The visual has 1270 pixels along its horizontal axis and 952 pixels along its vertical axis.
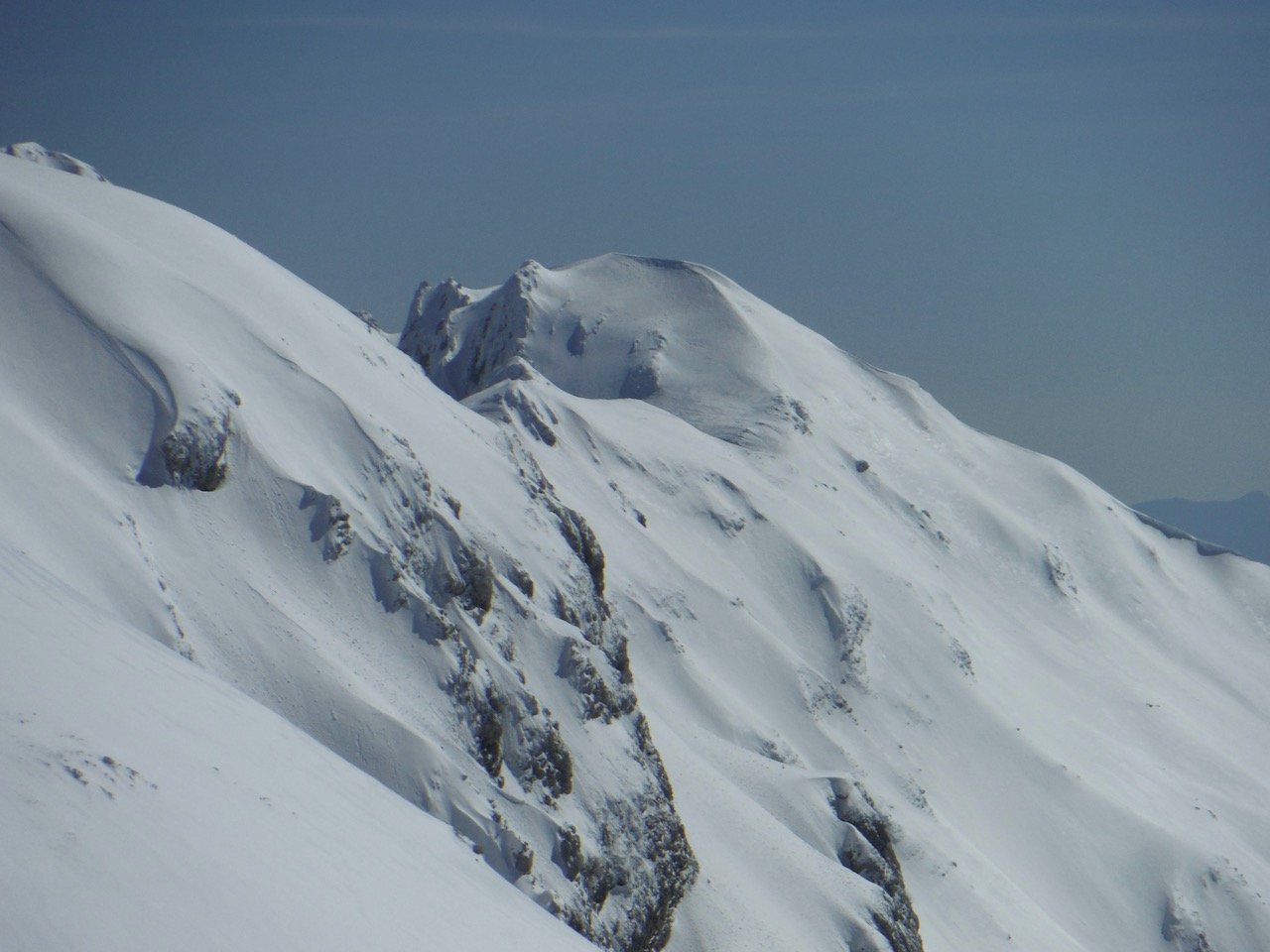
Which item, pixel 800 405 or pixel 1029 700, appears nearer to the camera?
pixel 1029 700

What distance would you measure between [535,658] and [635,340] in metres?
69.2

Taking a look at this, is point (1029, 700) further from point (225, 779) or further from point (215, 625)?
point (225, 779)

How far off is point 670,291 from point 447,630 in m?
81.6

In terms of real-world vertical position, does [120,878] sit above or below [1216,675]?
above

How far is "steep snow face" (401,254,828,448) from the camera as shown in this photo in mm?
92938

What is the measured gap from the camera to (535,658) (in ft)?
108

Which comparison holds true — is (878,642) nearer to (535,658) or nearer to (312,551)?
(535,658)

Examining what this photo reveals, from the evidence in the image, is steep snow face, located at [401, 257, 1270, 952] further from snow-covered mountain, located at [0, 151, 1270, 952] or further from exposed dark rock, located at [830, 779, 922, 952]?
snow-covered mountain, located at [0, 151, 1270, 952]

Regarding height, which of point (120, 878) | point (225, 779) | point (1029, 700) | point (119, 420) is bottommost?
point (1029, 700)

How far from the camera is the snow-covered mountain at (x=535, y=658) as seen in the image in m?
14.1

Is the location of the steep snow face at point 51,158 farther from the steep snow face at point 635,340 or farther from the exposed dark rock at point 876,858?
the exposed dark rock at point 876,858

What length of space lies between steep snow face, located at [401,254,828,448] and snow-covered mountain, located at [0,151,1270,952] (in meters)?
0.57

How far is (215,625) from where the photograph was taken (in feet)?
79.9

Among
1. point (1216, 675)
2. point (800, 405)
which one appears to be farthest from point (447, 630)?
point (1216, 675)
